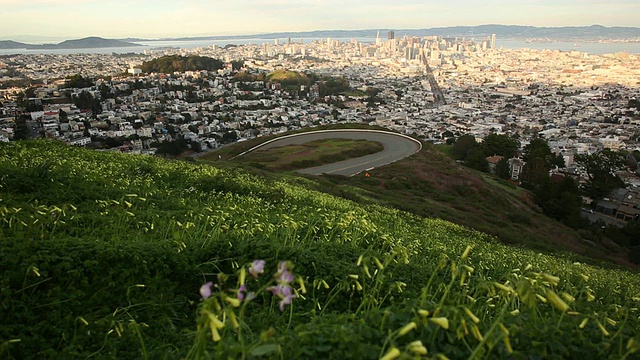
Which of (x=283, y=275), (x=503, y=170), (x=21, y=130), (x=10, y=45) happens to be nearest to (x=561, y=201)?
(x=503, y=170)

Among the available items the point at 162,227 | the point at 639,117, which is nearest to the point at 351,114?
the point at 639,117

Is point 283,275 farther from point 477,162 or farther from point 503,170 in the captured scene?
point 503,170

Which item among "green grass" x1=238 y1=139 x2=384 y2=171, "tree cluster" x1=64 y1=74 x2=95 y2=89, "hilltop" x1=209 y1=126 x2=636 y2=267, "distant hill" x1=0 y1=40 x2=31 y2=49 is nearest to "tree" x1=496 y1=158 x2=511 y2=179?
"hilltop" x1=209 y1=126 x2=636 y2=267

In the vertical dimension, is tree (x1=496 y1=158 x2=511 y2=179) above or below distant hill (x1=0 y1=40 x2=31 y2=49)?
below

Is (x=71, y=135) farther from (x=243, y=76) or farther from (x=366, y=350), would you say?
(x=243, y=76)

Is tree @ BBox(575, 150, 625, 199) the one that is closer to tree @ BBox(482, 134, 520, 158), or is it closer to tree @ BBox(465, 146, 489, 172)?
tree @ BBox(482, 134, 520, 158)

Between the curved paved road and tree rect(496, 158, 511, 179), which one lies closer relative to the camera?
the curved paved road

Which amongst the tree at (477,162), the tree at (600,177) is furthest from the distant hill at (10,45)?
the tree at (600,177)
